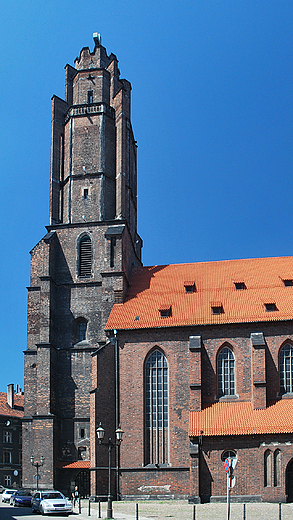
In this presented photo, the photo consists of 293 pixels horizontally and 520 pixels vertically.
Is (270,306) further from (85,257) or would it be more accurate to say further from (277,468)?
(85,257)

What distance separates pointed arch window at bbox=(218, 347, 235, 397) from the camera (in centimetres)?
3584

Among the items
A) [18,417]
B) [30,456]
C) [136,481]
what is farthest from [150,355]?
[18,417]

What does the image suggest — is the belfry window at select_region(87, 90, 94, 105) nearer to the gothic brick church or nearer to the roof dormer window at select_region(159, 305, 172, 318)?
the gothic brick church

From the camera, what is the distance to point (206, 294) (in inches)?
1561

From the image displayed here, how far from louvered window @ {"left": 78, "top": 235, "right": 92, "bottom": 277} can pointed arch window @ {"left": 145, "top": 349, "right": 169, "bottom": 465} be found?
820 centimetres

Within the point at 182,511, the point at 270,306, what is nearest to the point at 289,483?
the point at 182,511

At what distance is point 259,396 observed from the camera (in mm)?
34344

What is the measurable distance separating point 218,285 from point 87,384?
10746 mm

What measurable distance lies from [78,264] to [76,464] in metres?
13.1

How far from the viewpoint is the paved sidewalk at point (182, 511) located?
25.4 m

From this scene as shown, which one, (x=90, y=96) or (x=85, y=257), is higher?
(x=90, y=96)

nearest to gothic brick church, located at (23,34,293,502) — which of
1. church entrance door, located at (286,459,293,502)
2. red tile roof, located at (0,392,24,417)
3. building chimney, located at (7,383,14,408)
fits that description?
church entrance door, located at (286,459,293,502)

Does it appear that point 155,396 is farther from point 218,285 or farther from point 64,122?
point 64,122

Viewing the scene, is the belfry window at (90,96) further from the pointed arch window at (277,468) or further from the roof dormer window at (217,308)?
the pointed arch window at (277,468)
